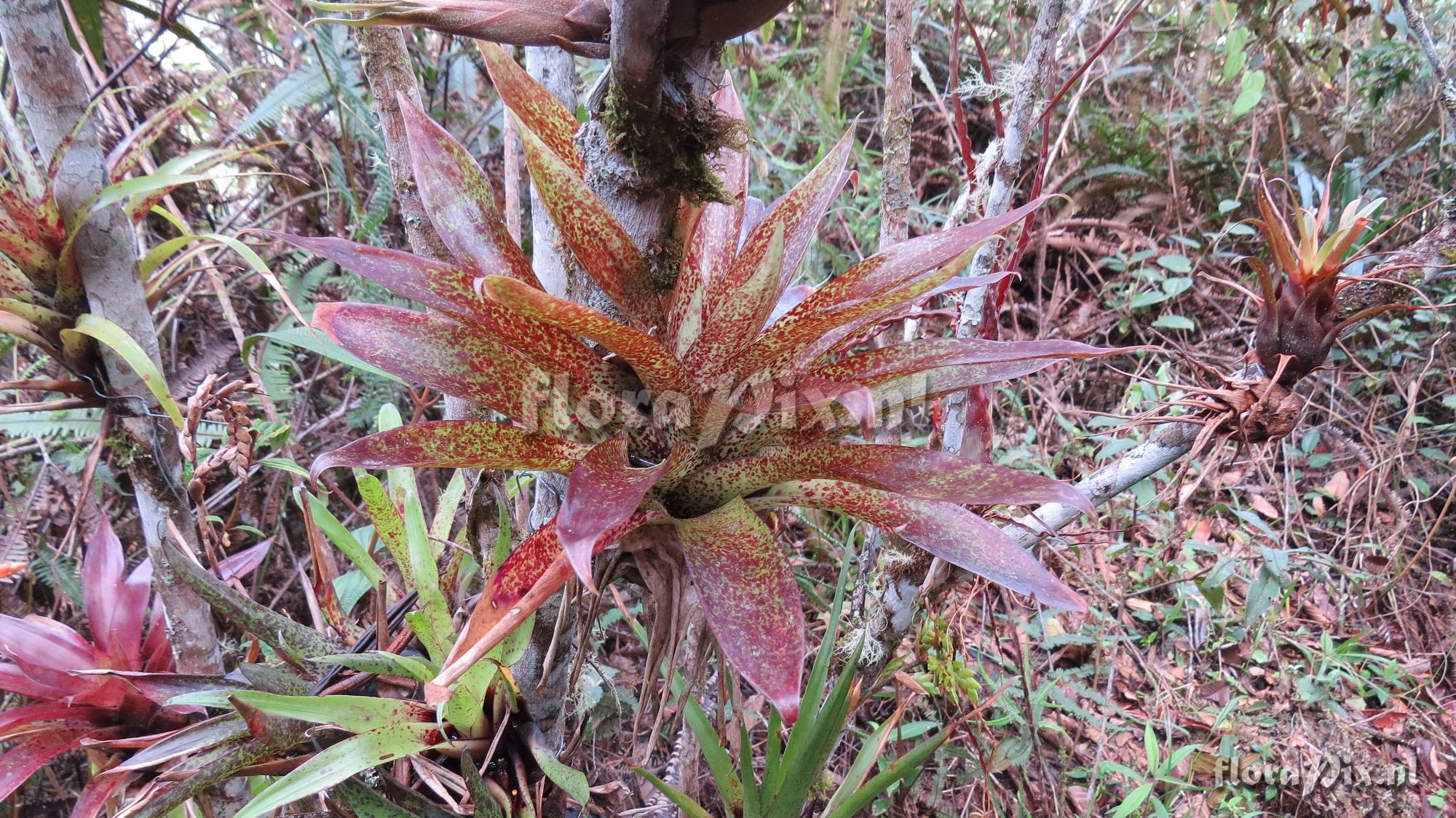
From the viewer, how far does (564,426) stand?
1.66ft

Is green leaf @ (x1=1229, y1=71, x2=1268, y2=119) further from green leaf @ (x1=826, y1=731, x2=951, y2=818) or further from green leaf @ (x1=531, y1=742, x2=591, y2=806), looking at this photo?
green leaf @ (x1=531, y1=742, x2=591, y2=806)

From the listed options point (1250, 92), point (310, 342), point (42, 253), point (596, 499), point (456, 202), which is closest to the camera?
point (596, 499)

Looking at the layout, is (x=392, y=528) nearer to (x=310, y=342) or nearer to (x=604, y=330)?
(x=310, y=342)

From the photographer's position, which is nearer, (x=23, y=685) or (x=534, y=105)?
(x=534, y=105)

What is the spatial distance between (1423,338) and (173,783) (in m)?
2.89

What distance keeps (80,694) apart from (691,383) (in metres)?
0.71

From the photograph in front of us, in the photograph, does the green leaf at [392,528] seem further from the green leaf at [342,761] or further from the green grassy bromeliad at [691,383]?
the green grassy bromeliad at [691,383]

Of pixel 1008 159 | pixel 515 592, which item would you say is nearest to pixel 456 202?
pixel 515 592

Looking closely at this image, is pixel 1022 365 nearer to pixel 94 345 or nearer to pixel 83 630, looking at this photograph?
pixel 94 345

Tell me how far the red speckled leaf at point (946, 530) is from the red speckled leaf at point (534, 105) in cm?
31

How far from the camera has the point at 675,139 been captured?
459 millimetres

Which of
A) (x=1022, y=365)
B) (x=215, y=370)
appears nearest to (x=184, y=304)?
(x=215, y=370)


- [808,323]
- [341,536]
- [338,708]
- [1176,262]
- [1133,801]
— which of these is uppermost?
[1176,262]

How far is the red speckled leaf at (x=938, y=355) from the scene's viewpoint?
0.47 metres
